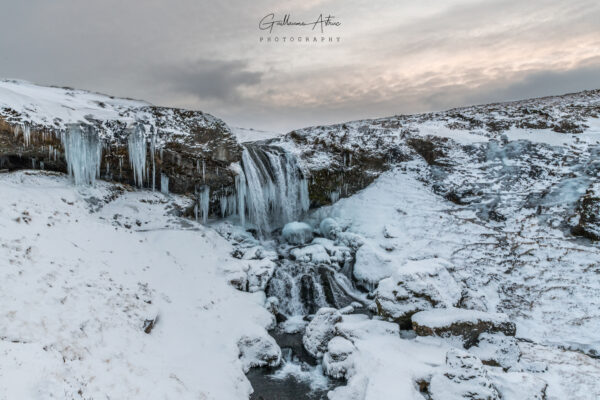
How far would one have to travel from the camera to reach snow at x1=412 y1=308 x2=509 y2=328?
10.3 metres

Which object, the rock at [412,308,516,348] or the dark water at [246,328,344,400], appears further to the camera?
the rock at [412,308,516,348]

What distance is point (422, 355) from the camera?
9531mm

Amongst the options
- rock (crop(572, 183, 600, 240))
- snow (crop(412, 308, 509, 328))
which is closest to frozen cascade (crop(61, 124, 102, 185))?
snow (crop(412, 308, 509, 328))

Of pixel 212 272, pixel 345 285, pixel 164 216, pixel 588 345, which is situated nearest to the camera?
pixel 588 345

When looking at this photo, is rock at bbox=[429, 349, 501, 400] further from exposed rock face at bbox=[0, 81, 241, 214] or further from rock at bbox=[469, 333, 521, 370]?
exposed rock face at bbox=[0, 81, 241, 214]

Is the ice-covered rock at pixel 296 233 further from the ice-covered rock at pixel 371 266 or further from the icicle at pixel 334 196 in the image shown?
the icicle at pixel 334 196

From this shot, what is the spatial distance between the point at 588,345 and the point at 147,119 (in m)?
20.8

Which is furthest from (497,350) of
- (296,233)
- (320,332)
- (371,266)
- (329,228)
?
(296,233)

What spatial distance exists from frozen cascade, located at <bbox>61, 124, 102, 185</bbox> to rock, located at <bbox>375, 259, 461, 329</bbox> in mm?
13838

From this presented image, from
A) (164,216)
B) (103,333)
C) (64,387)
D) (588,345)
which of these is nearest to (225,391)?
(103,333)

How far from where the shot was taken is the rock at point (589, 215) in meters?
15.4

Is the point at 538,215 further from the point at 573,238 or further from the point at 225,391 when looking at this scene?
the point at 225,391

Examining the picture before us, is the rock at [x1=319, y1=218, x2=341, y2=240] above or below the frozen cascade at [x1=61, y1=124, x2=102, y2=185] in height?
below

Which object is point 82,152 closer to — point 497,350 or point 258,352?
point 258,352
